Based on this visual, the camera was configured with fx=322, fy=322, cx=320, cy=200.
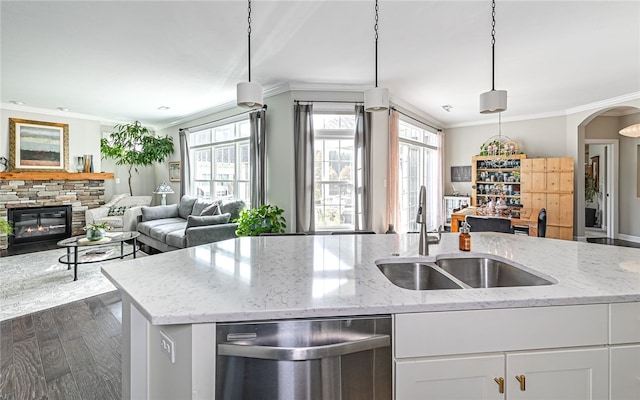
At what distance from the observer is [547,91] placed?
15.9ft

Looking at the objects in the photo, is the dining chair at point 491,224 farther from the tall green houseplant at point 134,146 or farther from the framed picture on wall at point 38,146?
the framed picture on wall at point 38,146

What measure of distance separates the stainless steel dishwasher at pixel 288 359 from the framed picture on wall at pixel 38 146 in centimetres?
728

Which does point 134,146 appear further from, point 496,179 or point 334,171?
point 496,179

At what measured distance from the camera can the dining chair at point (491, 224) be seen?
3681mm

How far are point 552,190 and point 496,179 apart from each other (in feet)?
3.45

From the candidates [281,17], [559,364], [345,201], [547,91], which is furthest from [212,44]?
[547,91]

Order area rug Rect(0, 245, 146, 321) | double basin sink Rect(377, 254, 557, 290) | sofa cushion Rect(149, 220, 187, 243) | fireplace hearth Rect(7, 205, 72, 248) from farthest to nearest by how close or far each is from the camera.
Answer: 1. fireplace hearth Rect(7, 205, 72, 248)
2. sofa cushion Rect(149, 220, 187, 243)
3. area rug Rect(0, 245, 146, 321)
4. double basin sink Rect(377, 254, 557, 290)

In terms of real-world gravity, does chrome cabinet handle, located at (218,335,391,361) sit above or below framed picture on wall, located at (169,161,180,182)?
below

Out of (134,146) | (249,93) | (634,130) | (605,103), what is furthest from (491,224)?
(134,146)

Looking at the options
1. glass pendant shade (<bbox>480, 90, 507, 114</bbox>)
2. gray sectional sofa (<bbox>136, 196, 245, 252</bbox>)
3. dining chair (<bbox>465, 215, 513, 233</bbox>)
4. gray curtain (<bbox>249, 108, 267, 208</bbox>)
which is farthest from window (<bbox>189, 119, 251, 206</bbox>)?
glass pendant shade (<bbox>480, 90, 507, 114</bbox>)

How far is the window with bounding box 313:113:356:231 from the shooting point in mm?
4777

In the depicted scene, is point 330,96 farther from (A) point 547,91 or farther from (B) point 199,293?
(B) point 199,293

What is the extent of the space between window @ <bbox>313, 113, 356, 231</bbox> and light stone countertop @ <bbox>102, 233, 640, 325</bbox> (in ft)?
9.47

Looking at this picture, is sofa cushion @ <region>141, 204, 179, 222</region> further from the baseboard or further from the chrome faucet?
the baseboard
